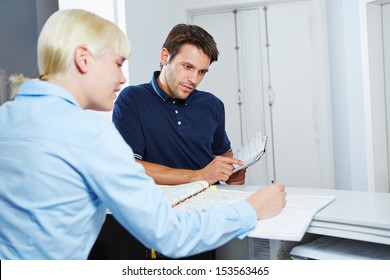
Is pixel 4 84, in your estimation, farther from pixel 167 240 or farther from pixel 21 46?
pixel 167 240

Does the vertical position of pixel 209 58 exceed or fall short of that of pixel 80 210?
it exceeds it

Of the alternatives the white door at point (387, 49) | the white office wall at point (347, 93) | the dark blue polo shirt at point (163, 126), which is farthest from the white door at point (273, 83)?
the dark blue polo shirt at point (163, 126)

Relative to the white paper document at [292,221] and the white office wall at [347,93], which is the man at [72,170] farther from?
the white office wall at [347,93]

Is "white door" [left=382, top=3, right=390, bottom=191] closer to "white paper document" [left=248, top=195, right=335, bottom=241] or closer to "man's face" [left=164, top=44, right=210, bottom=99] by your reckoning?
"man's face" [left=164, top=44, right=210, bottom=99]

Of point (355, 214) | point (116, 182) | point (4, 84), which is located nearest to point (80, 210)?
point (116, 182)

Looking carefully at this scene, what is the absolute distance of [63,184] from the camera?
2.42 feet

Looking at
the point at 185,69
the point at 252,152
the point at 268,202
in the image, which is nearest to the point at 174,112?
the point at 185,69

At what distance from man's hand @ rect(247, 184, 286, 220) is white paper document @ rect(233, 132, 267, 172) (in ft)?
1.24

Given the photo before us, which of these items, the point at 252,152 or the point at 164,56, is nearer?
the point at 252,152

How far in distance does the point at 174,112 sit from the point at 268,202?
881mm

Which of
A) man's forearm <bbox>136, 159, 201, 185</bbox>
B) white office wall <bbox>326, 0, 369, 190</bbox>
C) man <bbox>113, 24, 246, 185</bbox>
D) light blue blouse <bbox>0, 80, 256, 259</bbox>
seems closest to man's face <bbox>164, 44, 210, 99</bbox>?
man <bbox>113, 24, 246, 185</bbox>

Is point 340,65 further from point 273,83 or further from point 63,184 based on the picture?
point 63,184

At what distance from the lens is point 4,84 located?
2.35m
